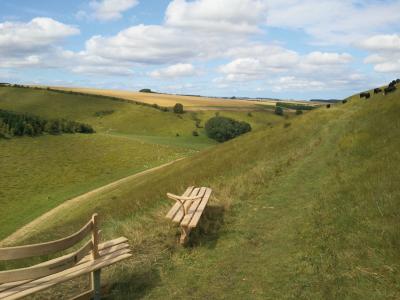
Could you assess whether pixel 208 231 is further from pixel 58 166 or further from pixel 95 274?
pixel 58 166

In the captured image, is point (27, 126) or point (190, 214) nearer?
point (190, 214)

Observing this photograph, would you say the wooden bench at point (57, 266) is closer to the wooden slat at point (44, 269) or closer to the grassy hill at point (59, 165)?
the wooden slat at point (44, 269)

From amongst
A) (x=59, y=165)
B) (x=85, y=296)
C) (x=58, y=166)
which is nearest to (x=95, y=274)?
(x=85, y=296)

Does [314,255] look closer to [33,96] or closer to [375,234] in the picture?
[375,234]

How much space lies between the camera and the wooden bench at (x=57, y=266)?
20.9 ft

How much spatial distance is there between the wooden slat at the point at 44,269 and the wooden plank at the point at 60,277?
A: 14 cm

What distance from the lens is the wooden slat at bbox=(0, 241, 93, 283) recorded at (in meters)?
6.22

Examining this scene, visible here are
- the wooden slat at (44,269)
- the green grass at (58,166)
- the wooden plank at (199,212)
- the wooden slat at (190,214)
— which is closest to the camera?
the wooden slat at (44,269)

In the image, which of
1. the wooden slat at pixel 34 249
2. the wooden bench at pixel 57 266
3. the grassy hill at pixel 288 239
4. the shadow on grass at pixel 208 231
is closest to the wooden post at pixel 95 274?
the wooden bench at pixel 57 266

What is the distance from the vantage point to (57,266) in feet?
23.2

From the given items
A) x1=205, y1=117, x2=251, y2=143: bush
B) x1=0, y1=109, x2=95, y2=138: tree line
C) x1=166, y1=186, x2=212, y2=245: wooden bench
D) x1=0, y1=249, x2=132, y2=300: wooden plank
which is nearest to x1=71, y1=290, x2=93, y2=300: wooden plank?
x1=0, y1=249, x2=132, y2=300: wooden plank

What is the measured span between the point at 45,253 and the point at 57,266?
398 millimetres

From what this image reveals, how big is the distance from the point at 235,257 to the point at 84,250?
356cm

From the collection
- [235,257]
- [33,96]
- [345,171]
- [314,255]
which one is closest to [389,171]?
[345,171]
